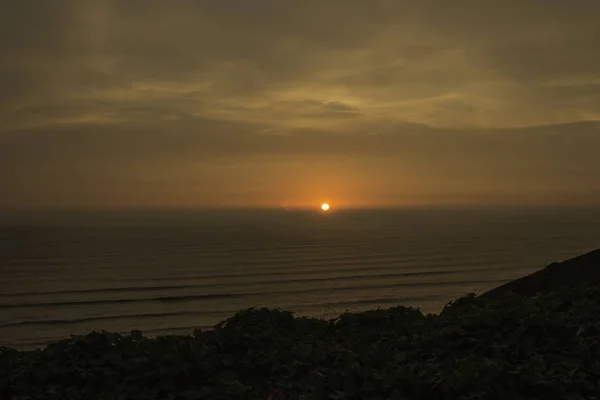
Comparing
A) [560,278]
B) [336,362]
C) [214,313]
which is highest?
[560,278]

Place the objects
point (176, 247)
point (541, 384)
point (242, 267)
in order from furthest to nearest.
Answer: point (176, 247) < point (242, 267) < point (541, 384)

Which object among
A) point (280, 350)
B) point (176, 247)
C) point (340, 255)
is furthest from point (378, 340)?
point (176, 247)

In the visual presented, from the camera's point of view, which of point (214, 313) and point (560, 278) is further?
point (214, 313)

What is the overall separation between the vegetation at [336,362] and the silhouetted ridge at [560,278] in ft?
13.4

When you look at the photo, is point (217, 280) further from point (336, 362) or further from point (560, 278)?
point (336, 362)

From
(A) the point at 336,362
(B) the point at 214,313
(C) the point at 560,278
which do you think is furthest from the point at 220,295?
(A) the point at 336,362

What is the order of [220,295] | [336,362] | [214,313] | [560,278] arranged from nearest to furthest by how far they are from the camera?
1. [336,362]
2. [560,278]
3. [214,313]
4. [220,295]

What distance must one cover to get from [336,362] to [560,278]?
802 centimetres

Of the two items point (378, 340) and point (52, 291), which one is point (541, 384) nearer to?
point (378, 340)

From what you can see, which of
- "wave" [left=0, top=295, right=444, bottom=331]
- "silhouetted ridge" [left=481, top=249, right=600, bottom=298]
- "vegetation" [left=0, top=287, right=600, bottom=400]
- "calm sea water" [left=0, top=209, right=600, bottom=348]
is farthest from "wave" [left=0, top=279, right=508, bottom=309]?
"vegetation" [left=0, top=287, right=600, bottom=400]

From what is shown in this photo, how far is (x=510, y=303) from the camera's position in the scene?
9523mm

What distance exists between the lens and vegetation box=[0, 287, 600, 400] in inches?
228

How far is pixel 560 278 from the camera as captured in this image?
499 inches

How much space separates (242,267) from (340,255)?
2072 cm
